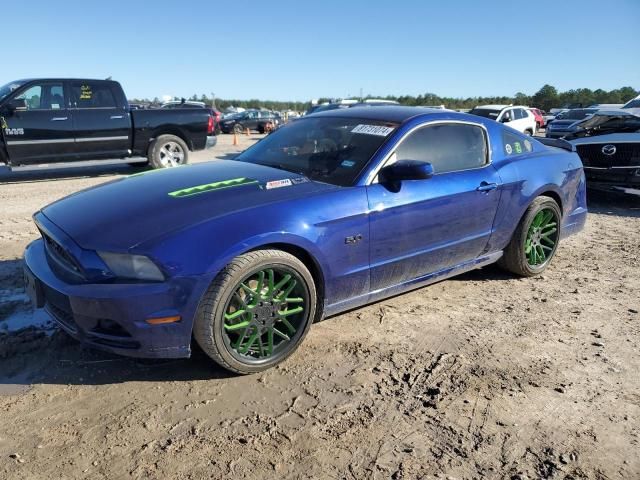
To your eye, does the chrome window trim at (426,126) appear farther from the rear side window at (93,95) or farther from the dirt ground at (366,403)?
the rear side window at (93,95)

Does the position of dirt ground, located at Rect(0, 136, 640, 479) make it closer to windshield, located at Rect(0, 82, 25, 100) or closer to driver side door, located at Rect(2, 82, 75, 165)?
driver side door, located at Rect(2, 82, 75, 165)

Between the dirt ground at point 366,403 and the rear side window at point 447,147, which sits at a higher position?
the rear side window at point 447,147

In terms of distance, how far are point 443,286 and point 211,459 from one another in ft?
9.22

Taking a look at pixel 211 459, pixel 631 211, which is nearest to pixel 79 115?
pixel 211 459

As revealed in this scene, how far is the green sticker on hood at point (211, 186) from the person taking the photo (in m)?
3.23

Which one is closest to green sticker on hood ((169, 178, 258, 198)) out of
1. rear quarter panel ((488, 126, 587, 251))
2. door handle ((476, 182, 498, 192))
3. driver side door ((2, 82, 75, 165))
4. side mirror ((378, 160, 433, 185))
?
side mirror ((378, 160, 433, 185))

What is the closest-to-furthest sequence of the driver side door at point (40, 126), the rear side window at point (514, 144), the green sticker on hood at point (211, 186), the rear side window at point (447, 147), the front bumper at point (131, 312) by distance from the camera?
1. the front bumper at point (131, 312)
2. the green sticker on hood at point (211, 186)
3. the rear side window at point (447, 147)
4. the rear side window at point (514, 144)
5. the driver side door at point (40, 126)

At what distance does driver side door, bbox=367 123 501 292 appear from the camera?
3.48 meters

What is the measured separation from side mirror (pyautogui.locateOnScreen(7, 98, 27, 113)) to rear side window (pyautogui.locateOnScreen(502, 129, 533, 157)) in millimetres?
8281

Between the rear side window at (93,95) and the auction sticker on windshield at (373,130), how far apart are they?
24.9ft

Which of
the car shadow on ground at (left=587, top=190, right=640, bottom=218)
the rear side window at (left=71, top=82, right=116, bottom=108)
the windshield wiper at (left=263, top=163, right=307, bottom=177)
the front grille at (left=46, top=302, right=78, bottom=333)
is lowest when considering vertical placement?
the car shadow on ground at (left=587, top=190, right=640, bottom=218)

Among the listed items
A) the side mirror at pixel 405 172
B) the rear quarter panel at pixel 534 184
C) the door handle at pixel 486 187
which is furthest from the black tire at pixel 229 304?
the rear quarter panel at pixel 534 184

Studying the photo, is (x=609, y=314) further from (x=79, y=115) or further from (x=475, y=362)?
(x=79, y=115)

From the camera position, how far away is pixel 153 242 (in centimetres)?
271
